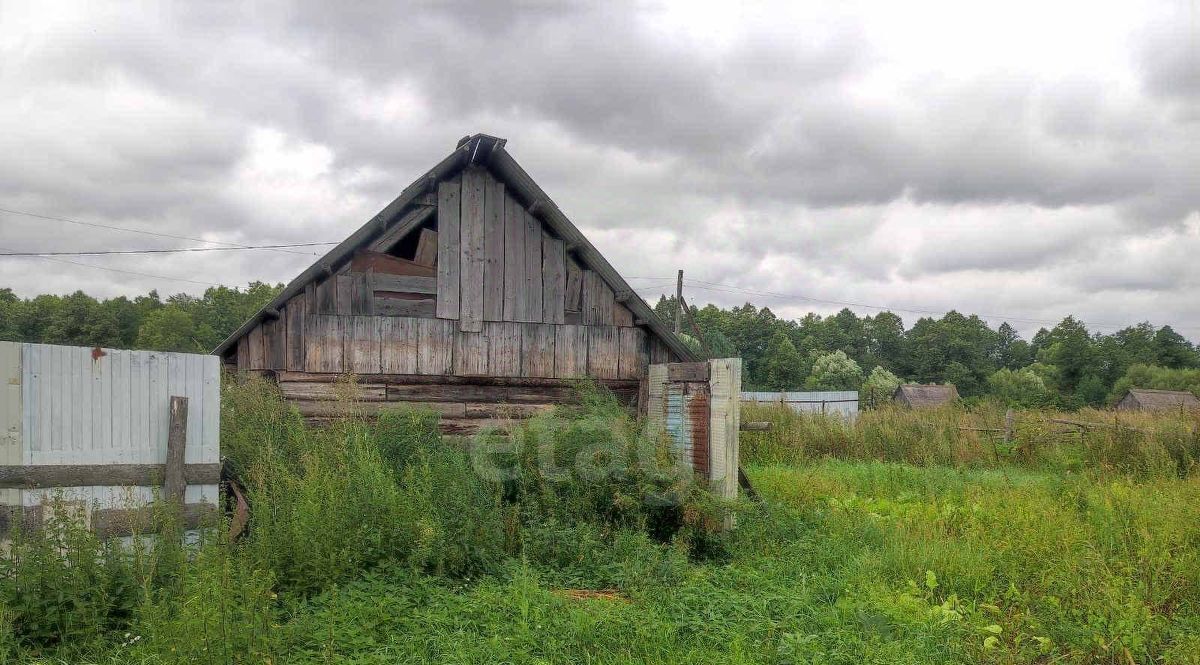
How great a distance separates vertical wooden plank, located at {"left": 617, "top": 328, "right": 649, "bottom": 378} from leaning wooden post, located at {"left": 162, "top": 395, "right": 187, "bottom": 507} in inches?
226

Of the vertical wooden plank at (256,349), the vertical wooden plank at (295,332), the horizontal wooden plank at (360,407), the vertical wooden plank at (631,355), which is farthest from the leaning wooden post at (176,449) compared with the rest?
the vertical wooden plank at (631,355)

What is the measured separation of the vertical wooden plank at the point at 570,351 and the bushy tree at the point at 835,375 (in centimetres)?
4779

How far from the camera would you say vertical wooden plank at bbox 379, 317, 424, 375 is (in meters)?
9.66

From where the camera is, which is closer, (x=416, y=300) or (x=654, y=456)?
(x=654, y=456)

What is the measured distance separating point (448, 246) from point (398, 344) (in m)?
1.44

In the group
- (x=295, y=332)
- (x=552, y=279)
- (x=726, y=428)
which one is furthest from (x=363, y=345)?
(x=726, y=428)

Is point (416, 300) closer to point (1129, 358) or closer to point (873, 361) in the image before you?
point (1129, 358)

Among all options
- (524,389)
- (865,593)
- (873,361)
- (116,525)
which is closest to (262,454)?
(116,525)

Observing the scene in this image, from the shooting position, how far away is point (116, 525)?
6199 millimetres

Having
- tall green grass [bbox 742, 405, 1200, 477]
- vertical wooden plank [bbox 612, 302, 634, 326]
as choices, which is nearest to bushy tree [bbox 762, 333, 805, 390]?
tall green grass [bbox 742, 405, 1200, 477]

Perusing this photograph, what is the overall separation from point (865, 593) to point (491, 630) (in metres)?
3.30

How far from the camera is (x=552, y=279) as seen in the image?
10.5 metres

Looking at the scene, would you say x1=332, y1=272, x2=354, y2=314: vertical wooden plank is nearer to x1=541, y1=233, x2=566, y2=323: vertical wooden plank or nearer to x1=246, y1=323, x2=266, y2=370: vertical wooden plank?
x1=246, y1=323, x2=266, y2=370: vertical wooden plank

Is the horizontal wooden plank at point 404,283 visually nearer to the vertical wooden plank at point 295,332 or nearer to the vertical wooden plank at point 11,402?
the vertical wooden plank at point 295,332
